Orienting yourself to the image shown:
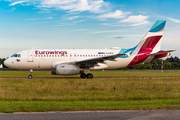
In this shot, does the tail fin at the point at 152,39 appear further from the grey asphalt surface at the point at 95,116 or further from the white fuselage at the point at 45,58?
the grey asphalt surface at the point at 95,116

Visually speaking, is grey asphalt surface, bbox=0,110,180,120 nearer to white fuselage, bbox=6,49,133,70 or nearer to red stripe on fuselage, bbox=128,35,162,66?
white fuselage, bbox=6,49,133,70

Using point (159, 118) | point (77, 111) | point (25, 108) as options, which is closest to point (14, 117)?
point (25, 108)

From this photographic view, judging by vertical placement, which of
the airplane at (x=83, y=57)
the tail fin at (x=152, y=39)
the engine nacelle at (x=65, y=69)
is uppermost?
the tail fin at (x=152, y=39)

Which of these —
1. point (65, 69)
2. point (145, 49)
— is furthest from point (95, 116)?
point (145, 49)

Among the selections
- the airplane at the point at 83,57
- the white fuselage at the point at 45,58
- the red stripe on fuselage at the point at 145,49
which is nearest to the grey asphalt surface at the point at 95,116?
the airplane at the point at 83,57

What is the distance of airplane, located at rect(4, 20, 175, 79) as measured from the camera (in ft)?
86.1

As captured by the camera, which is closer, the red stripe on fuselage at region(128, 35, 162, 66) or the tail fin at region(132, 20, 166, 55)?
the red stripe on fuselage at region(128, 35, 162, 66)

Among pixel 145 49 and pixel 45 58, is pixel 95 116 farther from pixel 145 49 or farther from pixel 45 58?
pixel 145 49

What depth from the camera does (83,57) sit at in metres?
28.0

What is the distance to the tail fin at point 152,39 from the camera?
94.4 feet

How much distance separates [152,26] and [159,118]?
2393 centimetres

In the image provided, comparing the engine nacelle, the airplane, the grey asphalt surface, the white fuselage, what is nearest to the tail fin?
the airplane

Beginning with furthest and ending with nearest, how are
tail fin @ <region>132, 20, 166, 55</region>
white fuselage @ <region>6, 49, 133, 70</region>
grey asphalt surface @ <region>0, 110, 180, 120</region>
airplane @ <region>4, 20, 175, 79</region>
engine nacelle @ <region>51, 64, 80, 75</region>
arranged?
1. tail fin @ <region>132, 20, 166, 55</region>
2. white fuselage @ <region>6, 49, 133, 70</region>
3. airplane @ <region>4, 20, 175, 79</region>
4. engine nacelle @ <region>51, 64, 80, 75</region>
5. grey asphalt surface @ <region>0, 110, 180, 120</region>

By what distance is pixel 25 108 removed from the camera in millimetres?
8469
